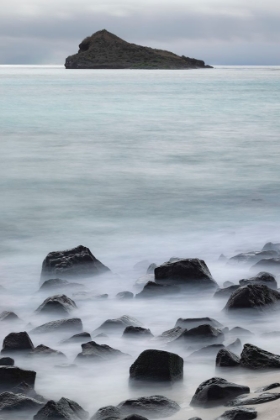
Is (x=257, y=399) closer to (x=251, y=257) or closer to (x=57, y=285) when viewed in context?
(x=57, y=285)

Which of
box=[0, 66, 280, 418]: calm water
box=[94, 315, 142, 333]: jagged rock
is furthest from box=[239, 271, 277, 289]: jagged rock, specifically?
box=[94, 315, 142, 333]: jagged rock

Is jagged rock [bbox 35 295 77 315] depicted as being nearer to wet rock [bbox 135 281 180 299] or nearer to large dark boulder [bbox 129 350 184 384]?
wet rock [bbox 135 281 180 299]

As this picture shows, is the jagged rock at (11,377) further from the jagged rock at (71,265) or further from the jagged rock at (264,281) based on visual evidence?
the jagged rock at (71,265)

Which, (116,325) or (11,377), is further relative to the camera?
(116,325)

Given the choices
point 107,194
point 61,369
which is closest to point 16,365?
point 61,369

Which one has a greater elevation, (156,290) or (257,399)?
(257,399)

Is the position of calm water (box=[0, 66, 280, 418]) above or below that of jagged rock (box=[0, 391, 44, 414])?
below

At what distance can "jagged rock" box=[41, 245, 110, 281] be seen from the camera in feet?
24.0

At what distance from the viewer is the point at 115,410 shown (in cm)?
395

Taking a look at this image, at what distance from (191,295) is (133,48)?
159554mm

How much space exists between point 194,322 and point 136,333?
0.49m

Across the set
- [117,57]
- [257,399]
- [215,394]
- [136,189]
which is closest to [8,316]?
[215,394]

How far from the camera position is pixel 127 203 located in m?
13.0

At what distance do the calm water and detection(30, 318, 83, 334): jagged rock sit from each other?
0.15 metres
